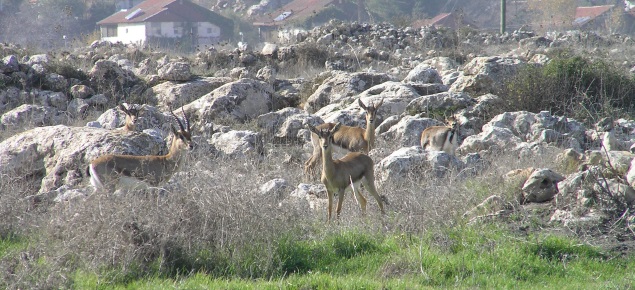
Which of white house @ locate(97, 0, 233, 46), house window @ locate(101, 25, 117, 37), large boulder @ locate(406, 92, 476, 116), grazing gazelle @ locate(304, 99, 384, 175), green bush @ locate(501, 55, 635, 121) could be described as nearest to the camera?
grazing gazelle @ locate(304, 99, 384, 175)

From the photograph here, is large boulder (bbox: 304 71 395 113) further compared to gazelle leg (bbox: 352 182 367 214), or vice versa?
large boulder (bbox: 304 71 395 113)

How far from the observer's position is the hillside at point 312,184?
278 inches

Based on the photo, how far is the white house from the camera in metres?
50.9

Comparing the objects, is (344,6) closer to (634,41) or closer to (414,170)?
(634,41)

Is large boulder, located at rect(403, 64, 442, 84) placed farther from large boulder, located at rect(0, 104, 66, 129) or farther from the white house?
the white house

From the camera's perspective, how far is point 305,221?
8.18 metres

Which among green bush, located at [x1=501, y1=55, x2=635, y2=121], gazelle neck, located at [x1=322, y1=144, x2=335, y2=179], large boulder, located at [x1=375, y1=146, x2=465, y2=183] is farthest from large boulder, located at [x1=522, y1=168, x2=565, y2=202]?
green bush, located at [x1=501, y1=55, x2=635, y2=121]

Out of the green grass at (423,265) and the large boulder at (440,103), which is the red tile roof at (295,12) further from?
the green grass at (423,265)

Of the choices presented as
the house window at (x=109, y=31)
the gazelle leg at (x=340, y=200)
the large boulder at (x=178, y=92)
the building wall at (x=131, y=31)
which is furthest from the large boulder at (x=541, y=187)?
the house window at (x=109, y=31)

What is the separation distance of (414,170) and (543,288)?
3997 mm

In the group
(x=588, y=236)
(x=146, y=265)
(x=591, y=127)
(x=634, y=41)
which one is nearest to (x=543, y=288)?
(x=588, y=236)

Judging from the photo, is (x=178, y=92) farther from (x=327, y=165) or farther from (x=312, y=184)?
(x=327, y=165)

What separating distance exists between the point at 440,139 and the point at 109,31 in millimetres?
44937

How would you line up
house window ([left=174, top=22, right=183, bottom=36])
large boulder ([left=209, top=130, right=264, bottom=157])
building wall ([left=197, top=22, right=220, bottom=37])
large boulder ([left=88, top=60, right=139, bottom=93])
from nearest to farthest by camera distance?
large boulder ([left=209, top=130, right=264, bottom=157]) → large boulder ([left=88, top=60, right=139, bottom=93]) → house window ([left=174, top=22, right=183, bottom=36]) → building wall ([left=197, top=22, right=220, bottom=37])
